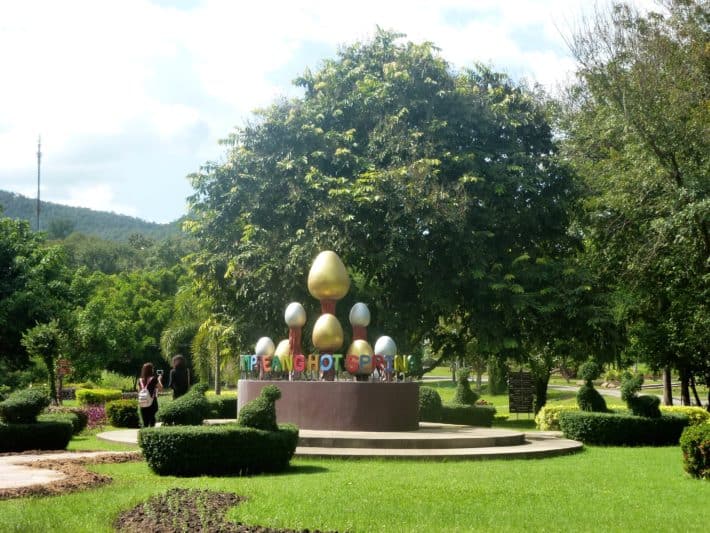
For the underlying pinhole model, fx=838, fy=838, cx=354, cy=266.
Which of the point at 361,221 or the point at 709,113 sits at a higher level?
the point at 709,113

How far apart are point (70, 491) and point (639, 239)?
72.1ft

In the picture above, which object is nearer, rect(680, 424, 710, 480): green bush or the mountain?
rect(680, 424, 710, 480): green bush

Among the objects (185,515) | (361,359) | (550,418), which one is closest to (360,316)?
(361,359)

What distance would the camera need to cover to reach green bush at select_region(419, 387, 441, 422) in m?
26.5

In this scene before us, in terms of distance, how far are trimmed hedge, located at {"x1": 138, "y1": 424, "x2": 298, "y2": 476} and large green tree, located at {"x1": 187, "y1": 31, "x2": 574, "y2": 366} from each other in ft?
44.5

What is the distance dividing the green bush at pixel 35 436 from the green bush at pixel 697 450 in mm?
13093

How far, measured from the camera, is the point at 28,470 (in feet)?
48.3

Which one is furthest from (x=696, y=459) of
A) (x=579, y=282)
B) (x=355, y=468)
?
(x=579, y=282)

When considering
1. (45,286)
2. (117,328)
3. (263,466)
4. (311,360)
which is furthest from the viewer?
(117,328)

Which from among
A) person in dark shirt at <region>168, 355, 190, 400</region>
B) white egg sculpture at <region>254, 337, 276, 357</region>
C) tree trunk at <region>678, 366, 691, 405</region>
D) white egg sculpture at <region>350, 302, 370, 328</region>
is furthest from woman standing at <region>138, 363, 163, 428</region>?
tree trunk at <region>678, 366, 691, 405</region>

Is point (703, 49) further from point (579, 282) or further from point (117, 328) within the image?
point (117, 328)

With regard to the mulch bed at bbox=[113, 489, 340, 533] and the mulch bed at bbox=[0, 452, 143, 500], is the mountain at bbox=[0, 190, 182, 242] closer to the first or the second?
the mulch bed at bbox=[0, 452, 143, 500]

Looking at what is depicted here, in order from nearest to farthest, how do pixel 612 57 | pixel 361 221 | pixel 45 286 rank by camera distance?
pixel 612 57, pixel 361 221, pixel 45 286

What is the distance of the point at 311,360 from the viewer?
65.9 feet
